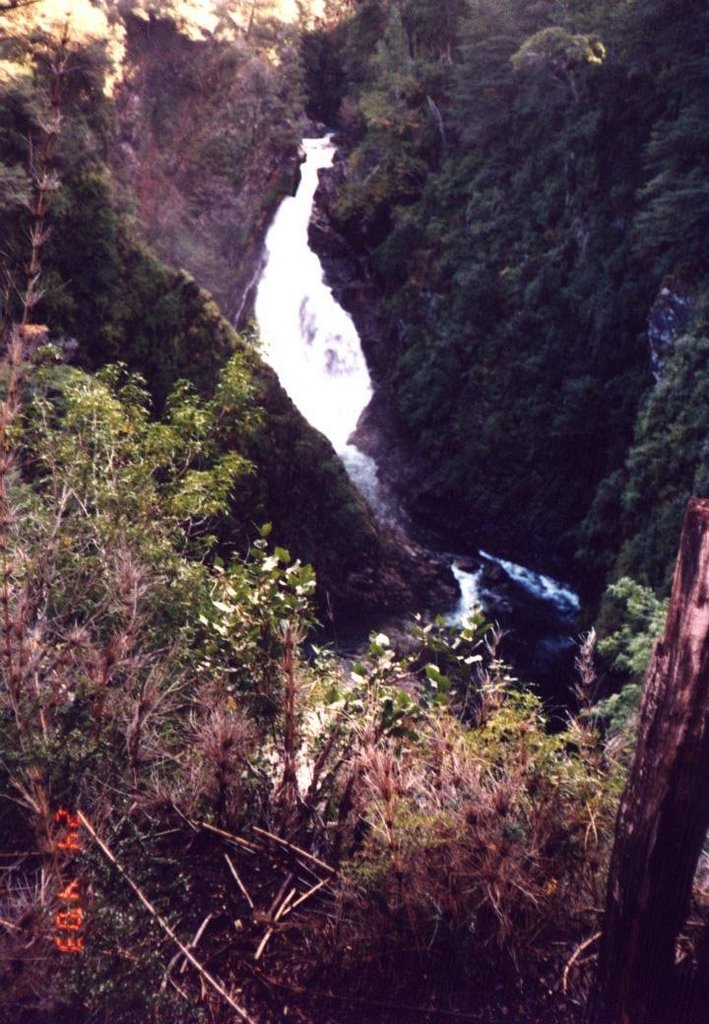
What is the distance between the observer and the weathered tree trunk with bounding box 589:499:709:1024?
2346mm

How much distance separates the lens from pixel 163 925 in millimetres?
2830

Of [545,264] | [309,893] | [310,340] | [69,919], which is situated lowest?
[69,919]

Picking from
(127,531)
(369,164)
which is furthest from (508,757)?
(369,164)

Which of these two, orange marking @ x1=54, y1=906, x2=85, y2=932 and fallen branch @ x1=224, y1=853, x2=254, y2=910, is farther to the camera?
fallen branch @ x1=224, y1=853, x2=254, y2=910

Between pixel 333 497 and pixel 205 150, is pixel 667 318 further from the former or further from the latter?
pixel 205 150

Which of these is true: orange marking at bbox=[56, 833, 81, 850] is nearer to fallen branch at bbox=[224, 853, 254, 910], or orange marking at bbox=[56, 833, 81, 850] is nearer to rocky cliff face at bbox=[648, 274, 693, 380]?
fallen branch at bbox=[224, 853, 254, 910]

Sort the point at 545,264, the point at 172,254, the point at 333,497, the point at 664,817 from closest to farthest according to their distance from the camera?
the point at 664,817 → the point at 333,497 → the point at 545,264 → the point at 172,254

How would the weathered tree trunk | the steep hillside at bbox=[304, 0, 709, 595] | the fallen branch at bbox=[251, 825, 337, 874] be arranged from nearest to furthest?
the weathered tree trunk
the fallen branch at bbox=[251, 825, 337, 874]
the steep hillside at bbox=[304, 0, 709, 595]

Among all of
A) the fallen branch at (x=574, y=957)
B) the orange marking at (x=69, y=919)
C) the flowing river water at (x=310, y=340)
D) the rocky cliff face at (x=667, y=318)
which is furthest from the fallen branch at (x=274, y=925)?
the flowing river water at (x=310, y=340)

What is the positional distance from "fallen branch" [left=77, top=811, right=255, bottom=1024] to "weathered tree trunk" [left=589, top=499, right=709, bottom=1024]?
48.7 inches

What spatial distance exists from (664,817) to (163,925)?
1.84 meters

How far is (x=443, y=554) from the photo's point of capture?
17.6 meters

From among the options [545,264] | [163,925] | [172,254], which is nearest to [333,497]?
[545,264]

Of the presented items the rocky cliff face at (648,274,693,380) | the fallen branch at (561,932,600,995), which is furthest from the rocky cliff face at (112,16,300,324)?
the fallen branch at (561,932,600,995)
